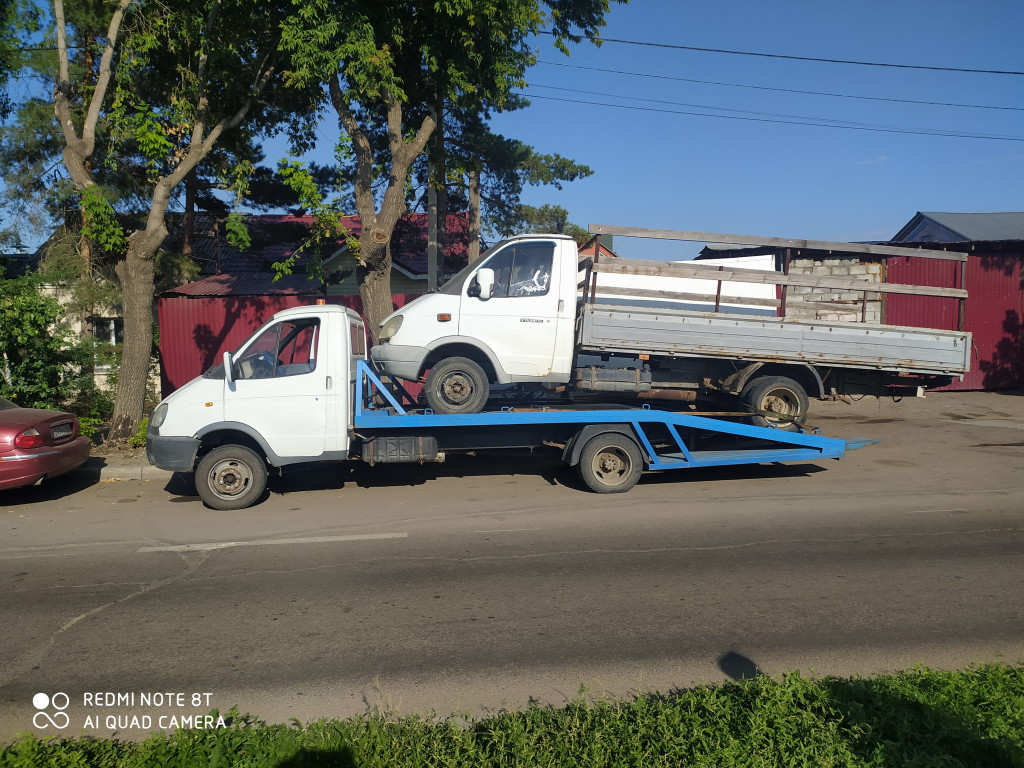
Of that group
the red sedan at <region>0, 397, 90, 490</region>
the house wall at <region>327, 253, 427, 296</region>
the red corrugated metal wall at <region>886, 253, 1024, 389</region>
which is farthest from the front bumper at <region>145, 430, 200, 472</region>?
the red corrugated metal wall at <region>886, 253, 1024, 389</region>

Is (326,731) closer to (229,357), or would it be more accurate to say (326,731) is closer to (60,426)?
(229,357)

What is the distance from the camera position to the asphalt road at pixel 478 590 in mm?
4094

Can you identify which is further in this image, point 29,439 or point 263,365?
point 29,439

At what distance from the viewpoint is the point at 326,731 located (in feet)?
10.9

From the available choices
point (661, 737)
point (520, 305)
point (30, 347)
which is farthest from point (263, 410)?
point (30, 347)

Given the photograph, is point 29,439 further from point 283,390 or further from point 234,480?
point 283,390

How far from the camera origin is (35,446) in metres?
8.52

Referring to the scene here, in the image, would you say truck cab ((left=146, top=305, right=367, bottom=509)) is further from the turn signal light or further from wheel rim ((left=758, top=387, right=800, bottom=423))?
wheel rim ((left=758, top=387, right=800, bottom=423))

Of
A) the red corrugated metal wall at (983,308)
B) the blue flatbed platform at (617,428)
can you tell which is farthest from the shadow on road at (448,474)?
the red corrugated metal wall at (983,308)

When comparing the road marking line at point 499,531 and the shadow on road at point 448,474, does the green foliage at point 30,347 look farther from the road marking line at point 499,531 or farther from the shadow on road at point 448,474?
the road marking line at point 499,531

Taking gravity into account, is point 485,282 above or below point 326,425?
above

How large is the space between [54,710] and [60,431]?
6225mm

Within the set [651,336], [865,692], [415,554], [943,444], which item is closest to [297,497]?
[415,554]

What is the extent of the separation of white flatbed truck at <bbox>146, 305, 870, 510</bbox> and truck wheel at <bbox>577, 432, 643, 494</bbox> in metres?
0.01
